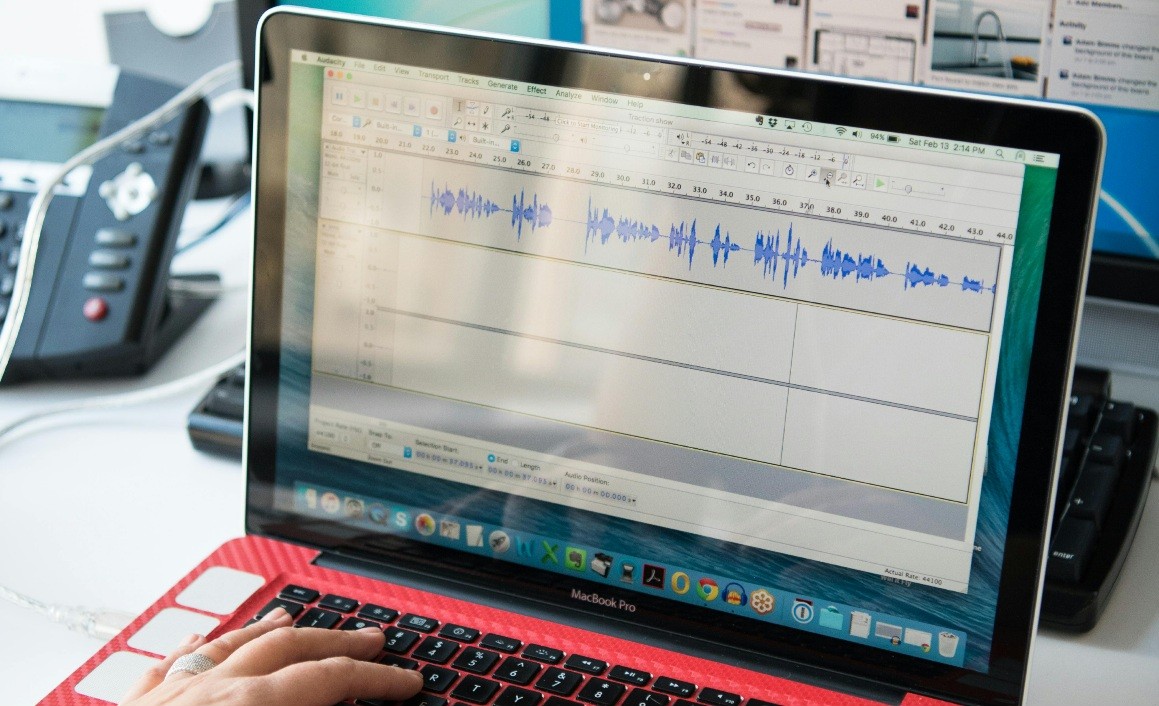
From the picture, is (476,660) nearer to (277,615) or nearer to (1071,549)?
(277,615)

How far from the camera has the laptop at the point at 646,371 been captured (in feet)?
1.83

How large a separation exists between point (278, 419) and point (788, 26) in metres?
0.45

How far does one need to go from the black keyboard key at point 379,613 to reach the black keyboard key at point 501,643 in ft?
0.18

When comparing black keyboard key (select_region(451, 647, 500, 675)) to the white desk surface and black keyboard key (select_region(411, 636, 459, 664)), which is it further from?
the white desk surface

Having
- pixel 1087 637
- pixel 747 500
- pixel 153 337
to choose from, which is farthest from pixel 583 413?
pixel 153 337

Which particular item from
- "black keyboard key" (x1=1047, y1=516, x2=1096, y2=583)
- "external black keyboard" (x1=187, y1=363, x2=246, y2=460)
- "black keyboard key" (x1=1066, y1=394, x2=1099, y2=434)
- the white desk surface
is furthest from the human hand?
"black keyboard key" (x1=1066, y1=394, x2=1099, y2=434)

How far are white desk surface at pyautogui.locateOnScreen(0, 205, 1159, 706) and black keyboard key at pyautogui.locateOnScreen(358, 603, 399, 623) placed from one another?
15 centimetres

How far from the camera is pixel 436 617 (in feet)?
2.12

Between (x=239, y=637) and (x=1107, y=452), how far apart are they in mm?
554

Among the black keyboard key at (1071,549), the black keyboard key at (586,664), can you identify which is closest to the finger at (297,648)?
the black keyboard key at (586,664)

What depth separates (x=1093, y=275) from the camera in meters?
0.82

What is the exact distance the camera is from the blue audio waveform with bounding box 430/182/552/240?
620mm

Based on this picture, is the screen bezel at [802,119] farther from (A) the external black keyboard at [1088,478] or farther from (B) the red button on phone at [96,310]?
(B) the red button on phone at [96,310]

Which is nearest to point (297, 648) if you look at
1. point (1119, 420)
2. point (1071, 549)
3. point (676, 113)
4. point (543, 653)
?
point (543, 653)
